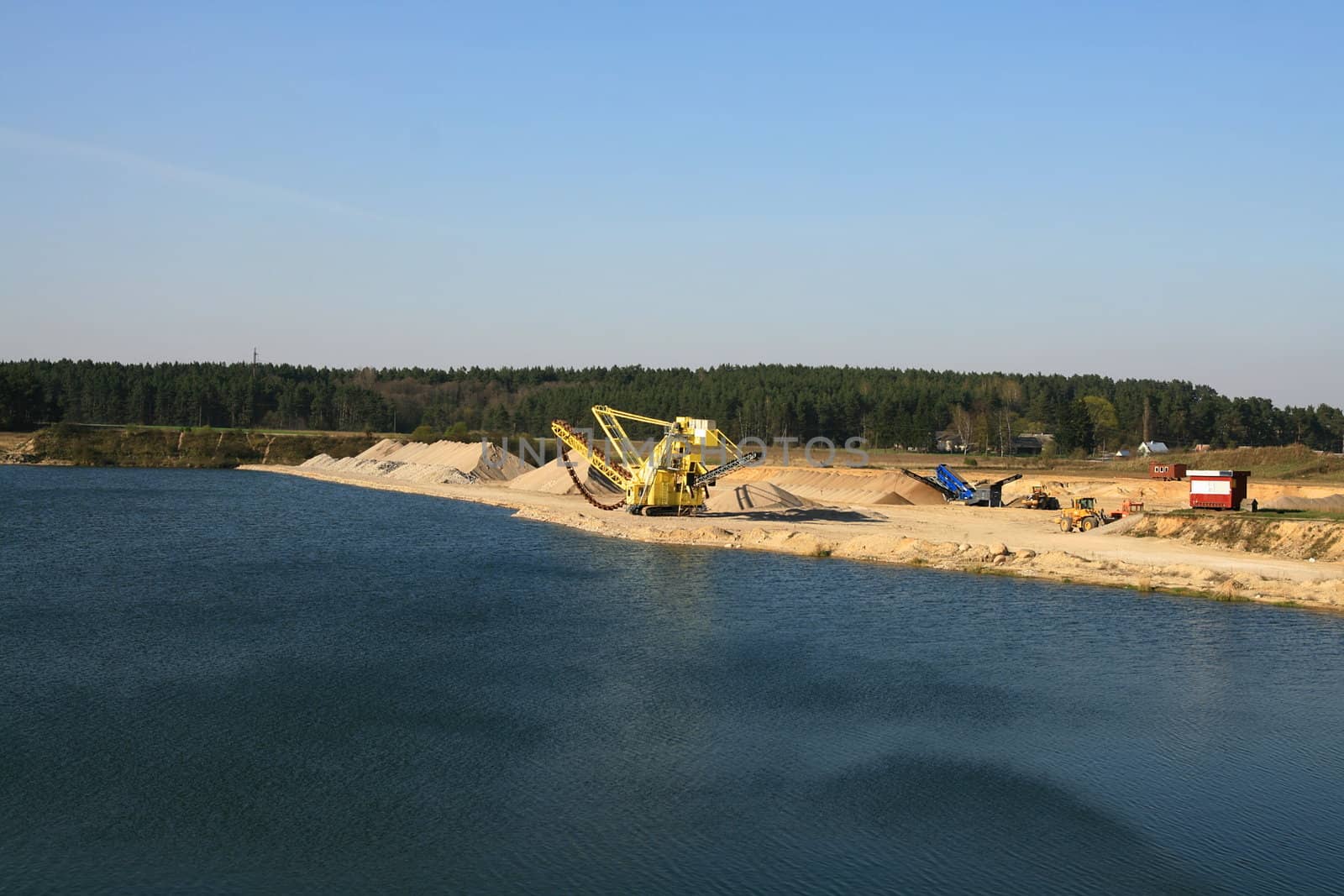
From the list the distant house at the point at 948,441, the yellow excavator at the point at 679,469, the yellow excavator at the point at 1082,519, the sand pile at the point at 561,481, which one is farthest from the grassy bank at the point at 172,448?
the yellow excavator at the point at 1082,519

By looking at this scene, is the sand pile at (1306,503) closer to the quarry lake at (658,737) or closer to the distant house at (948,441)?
the quarry lake at (658,737)

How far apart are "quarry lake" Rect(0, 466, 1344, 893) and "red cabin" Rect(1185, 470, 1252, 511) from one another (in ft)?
57.3

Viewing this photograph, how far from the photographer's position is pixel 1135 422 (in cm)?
14525

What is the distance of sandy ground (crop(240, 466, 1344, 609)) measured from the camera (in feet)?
134

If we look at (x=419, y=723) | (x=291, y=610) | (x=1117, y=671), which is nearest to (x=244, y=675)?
(x=419, y=723)

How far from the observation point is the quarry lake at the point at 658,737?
17.0m

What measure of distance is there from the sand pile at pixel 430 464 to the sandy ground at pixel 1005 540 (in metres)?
18.1

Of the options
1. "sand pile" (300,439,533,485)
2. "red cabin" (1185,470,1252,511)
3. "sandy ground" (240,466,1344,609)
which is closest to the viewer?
"sandy ground" (240,466,1344,609)

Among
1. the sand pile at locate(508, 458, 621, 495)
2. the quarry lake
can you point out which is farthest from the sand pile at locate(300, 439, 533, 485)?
the quarry lake

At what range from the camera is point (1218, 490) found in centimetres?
→ 5431

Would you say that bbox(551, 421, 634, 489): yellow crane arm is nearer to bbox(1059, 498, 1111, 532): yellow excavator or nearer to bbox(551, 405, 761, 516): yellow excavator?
bbox(551, 405, 761, 516): yellow excavator

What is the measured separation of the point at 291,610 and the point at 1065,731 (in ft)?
76.5

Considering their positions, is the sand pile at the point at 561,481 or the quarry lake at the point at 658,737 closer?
the quarry lake at the point at 658,737

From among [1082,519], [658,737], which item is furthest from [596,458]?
[658,737]
